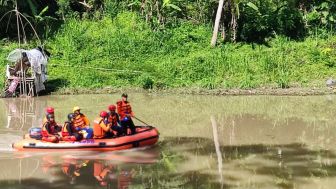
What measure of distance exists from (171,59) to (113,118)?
9284 millimetres

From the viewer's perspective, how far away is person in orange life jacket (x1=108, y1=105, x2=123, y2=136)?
1134 cm

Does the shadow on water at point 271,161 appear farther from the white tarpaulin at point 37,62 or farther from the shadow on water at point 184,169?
the white tarpaulin at point 37,62

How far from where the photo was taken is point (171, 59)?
66.8ft

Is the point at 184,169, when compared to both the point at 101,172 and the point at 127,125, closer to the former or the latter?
the point at 101,172

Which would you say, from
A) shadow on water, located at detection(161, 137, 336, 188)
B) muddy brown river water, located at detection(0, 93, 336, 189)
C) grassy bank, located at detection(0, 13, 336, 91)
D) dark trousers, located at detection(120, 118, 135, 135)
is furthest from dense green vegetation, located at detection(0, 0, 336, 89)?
dark trousers, located at detection(120, 118, 135, 135)

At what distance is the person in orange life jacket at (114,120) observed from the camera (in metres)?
11.3

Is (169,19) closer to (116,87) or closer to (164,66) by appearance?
(164,66)

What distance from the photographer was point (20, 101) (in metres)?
17.2

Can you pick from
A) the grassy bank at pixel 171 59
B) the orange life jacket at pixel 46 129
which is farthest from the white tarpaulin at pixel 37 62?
the orange life jacket at pixel 46 129

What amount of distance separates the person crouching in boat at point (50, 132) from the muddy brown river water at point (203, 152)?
35cm

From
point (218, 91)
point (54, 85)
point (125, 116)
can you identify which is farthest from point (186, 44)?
point (125, 116)

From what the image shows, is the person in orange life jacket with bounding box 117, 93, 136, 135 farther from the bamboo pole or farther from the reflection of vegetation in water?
the bamboo pole

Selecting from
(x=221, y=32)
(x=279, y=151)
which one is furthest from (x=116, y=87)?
(x=279, y=151)

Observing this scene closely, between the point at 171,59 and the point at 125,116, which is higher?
the point at 171,59
